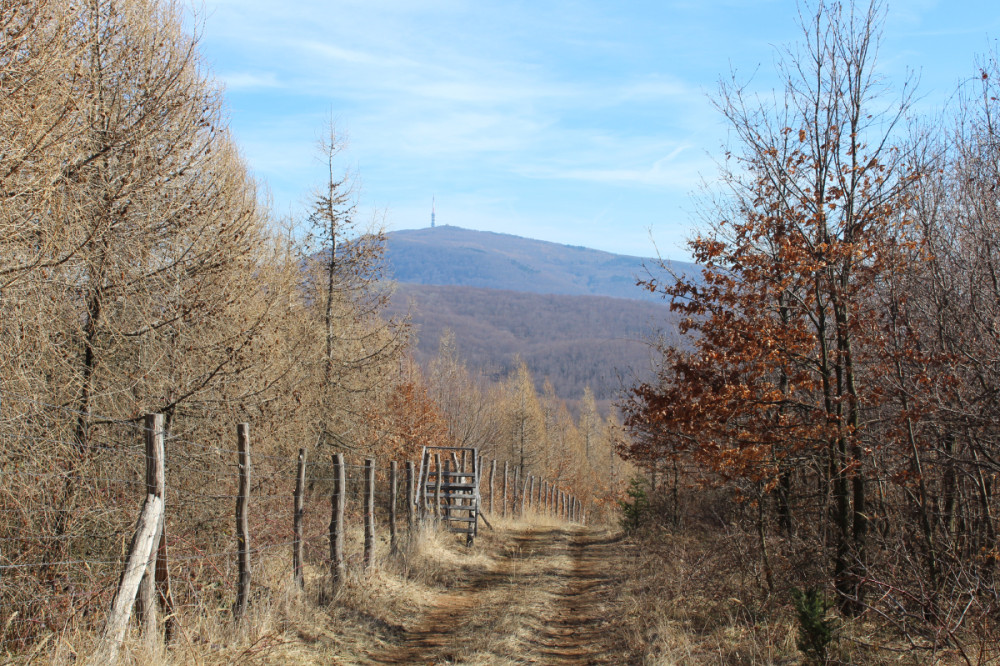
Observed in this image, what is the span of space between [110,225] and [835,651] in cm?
856

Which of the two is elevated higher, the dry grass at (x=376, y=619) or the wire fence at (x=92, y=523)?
the wire fence at (x=92, y=523)

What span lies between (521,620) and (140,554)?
509 centimetres

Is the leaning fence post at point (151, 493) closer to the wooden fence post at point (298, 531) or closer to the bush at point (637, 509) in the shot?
the wooden fence post at point (298, 531)

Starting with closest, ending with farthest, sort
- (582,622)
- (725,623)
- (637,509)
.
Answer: (725,623) < (582,622) < (637,509)

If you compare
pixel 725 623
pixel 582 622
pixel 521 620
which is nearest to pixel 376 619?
pixel 521 620

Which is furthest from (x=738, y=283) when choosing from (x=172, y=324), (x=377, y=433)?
(x=377, y=433)

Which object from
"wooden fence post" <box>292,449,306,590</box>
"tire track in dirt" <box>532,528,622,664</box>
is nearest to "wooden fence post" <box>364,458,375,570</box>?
"wooden fence post" <box>292,449,306,590</box>

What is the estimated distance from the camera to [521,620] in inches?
357

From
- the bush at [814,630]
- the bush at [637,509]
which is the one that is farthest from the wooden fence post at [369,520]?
the bush at [637,509]

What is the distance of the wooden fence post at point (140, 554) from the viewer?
5.08 meters

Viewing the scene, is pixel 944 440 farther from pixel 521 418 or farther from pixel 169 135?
pixel 521 418

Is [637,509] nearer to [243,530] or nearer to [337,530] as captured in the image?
[337,530]

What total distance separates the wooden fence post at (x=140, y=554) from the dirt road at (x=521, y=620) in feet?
9.75

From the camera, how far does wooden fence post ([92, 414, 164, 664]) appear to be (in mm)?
5082
